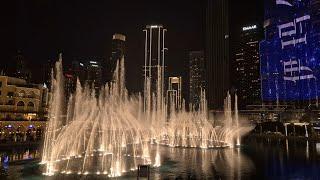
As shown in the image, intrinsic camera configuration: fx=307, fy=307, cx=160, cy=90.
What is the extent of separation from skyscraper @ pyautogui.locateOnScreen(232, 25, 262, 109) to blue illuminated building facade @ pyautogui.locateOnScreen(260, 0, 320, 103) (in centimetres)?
3147

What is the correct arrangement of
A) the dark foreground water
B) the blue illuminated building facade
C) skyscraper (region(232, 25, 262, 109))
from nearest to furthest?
the dark foreground water → the blue illuminated building facade → skyscraper (region(232, 25, 262, 109))

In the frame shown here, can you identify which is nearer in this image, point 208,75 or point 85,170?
point 85,170

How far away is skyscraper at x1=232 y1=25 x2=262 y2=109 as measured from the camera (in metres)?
131

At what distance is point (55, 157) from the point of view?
90.1ft

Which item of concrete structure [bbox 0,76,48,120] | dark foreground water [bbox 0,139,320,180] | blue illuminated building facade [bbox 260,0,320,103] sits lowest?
dark foreground water [bbox 0,139,320,180]

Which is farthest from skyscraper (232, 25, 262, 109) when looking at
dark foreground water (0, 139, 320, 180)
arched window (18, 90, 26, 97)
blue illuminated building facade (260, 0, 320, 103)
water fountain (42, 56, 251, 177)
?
dark foreground water (0, 139, 320, 180)

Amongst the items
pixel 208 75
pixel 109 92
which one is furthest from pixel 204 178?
pixel 208 75

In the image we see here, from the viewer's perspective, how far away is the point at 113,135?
4653 centimetres

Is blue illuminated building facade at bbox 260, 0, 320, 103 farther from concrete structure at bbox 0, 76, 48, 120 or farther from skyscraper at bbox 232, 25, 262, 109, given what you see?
concrete structure at bbox 0, 76, 48, 120

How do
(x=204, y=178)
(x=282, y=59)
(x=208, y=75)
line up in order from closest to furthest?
(x=204, y=178), (x=282, y=59), (x=208, y=75)

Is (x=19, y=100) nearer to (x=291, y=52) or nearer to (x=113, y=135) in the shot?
(x=113, y=135)

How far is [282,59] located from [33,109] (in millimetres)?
69766

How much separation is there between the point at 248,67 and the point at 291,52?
47278 mm

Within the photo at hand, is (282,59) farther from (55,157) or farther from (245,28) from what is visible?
(55,157)
